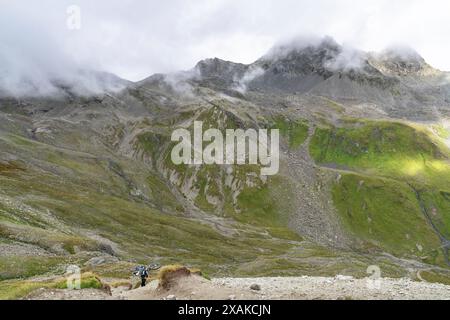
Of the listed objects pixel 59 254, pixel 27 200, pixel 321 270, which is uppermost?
pixel 27 200

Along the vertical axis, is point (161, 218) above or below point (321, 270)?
above

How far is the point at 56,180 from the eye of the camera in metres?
193

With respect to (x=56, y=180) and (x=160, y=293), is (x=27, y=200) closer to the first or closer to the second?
(x=56, y=180)
